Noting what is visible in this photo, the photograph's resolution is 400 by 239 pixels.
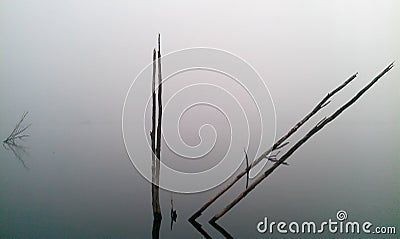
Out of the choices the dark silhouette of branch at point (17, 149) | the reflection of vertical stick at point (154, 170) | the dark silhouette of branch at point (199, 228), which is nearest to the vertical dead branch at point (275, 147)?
the dark silhouette of branch at point (199, 228)

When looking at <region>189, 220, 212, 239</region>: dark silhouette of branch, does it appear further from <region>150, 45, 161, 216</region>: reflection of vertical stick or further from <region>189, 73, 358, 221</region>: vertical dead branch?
<region>150, 45, 161, 216</region>: reflection of vertical stick

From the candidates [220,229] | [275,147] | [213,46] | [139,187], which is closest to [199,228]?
[220,229]

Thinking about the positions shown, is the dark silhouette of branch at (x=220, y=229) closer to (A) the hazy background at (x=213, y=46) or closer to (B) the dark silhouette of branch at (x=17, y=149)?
(A) the hazy background at (x=213, y=46)

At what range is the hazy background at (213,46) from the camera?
132 centimetres

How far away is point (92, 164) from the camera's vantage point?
1316 millimetres

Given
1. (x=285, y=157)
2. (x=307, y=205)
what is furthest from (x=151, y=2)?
(x=307, y=205)

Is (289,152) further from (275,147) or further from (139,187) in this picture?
(139,187)

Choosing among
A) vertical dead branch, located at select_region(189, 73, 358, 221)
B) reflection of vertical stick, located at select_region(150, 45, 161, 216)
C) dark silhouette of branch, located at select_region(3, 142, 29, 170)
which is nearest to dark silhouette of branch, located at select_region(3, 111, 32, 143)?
dark silhouette of branch, located at select_region(3, 142, 29, 170)

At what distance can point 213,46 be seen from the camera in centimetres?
131

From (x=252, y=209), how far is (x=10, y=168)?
963 millimetres

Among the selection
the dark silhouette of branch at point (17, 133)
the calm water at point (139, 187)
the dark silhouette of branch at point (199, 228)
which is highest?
the dark silhouette of branch at point (17, 133)

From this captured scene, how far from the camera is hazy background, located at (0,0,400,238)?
4.32 feet

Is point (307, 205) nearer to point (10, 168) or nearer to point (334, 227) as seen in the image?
point (334, 227)

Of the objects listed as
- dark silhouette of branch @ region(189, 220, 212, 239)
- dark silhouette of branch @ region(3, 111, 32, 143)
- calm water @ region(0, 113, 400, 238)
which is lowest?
dark silhouette of branch @ region(189, 220, 212, 239)
